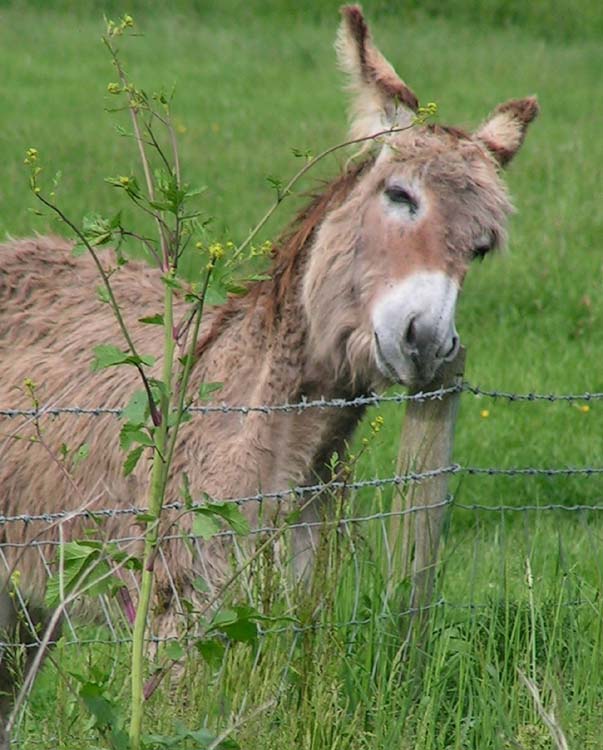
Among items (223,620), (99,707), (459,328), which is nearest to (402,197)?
(223,620)

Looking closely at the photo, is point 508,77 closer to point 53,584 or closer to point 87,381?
point 87,381

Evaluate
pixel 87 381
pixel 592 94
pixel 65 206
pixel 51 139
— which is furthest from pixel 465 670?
pixel 592 94

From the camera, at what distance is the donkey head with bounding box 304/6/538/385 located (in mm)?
4531

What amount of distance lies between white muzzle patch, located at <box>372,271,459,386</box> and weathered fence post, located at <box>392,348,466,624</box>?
10cm

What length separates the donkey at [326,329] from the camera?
4.58 metres

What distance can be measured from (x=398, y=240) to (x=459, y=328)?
211 inches

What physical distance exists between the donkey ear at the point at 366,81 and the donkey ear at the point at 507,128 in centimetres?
36

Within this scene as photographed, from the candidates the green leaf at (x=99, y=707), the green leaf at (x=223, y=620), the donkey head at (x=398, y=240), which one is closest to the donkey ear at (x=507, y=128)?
the donkey head at (x=398, y=240)

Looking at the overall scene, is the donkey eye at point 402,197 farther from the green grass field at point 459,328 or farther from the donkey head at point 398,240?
the green grass field at point 459,328

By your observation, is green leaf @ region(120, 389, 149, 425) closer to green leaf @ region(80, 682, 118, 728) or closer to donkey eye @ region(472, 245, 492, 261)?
green leaf @ region(80, 682, 118, 728)

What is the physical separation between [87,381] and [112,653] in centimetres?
154

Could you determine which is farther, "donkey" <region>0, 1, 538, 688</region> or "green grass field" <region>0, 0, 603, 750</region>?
"donkey" <region>0, 1, 538, 688</region>

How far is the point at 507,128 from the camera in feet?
17.8

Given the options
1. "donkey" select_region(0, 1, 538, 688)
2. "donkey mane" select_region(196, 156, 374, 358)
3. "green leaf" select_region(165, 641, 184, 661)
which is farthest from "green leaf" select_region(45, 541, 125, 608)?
"donkey mane" select_region(196, 156, 374, 358)
